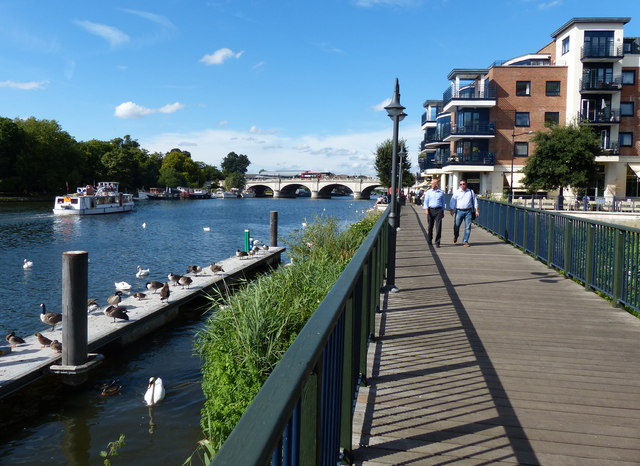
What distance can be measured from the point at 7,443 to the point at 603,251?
862 centimetres

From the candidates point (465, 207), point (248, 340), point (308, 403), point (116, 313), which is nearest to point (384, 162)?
point (465, 207)

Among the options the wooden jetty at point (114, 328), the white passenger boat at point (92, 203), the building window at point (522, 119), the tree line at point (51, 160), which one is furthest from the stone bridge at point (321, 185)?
the wooden jetty at point (114, 328)

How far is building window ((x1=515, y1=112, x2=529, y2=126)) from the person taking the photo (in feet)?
161

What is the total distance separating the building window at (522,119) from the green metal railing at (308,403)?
4970cm

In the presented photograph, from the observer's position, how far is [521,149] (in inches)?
1943

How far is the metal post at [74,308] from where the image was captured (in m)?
8.80

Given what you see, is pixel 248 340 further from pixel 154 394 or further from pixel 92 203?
pixel 92 203

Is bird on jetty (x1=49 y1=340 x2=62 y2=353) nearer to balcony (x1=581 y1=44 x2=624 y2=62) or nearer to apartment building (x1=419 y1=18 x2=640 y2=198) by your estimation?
apartment building (x1=419 y1=18 x2=640 y2=198)

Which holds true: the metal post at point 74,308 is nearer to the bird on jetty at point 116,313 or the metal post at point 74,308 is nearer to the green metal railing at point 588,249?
the bird on jetty at point 116,313

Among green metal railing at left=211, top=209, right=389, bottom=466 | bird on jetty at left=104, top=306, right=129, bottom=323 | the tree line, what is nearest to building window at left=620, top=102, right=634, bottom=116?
bird on jetty at left=104, top=306, right=129, bottom=323

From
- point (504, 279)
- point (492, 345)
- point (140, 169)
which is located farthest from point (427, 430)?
point (140, 169)

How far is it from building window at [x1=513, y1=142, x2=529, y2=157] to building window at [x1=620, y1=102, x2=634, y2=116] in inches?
329

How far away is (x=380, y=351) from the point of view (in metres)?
5.21

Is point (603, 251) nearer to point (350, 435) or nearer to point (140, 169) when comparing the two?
point (350, 435)
